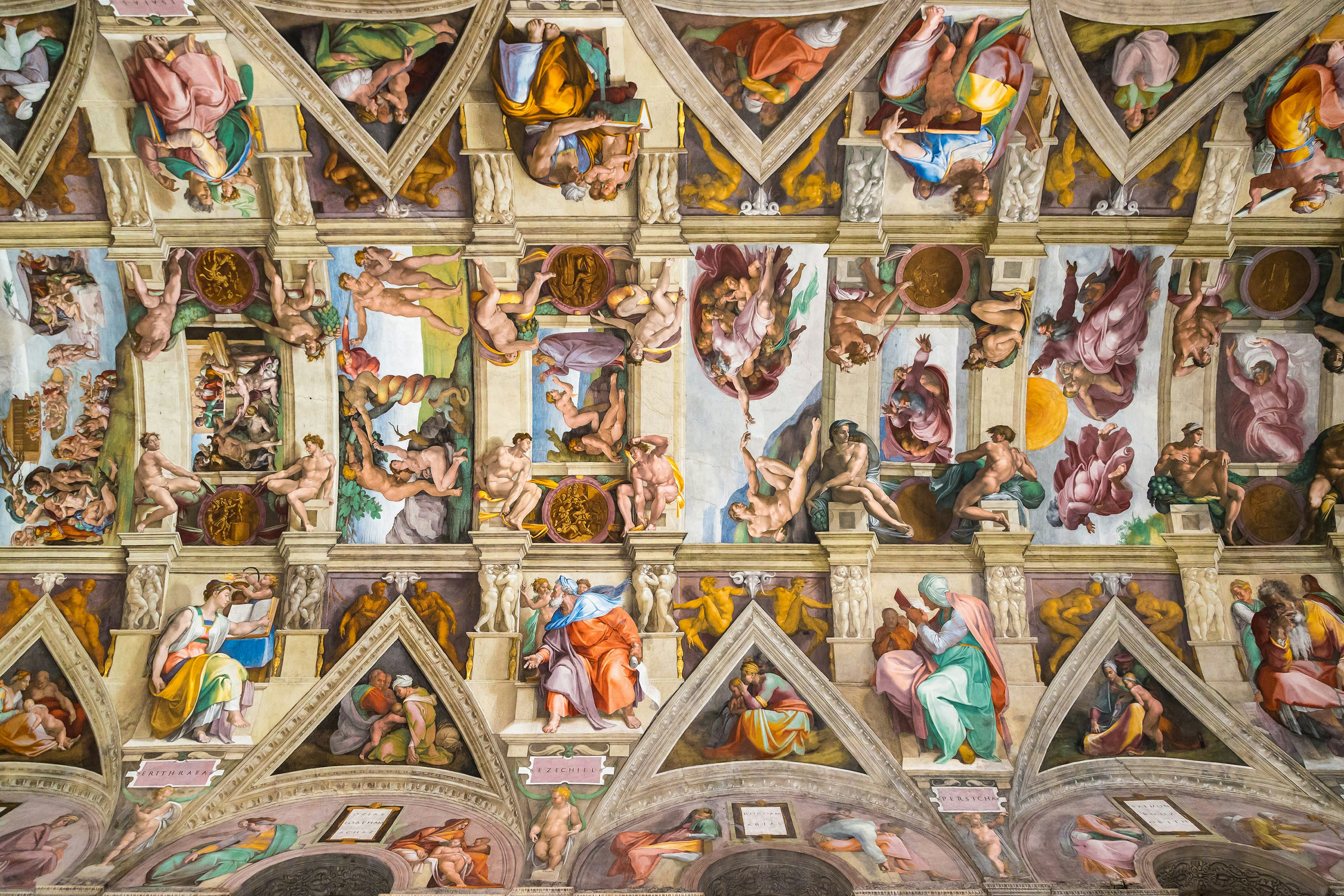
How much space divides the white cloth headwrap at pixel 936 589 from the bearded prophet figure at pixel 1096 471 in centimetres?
183

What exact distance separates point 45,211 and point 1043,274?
39.0ft

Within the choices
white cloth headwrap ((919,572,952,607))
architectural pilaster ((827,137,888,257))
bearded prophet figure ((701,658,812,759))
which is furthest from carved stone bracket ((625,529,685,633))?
architectural pilaster ((827,137,888,257))

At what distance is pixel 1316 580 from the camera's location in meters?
13.4

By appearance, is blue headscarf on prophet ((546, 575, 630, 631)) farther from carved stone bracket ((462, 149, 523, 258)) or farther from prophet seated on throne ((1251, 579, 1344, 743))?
prophet seated on throne ((1251, 579, 1344, 743))

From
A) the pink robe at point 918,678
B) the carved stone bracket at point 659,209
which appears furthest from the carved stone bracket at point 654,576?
the carved stone bracket at point 659,209

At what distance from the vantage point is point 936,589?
44.1ft

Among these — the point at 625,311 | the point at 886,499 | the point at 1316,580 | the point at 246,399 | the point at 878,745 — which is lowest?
the point at 878,745

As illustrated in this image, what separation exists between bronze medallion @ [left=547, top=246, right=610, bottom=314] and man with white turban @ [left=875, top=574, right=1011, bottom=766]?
17.5ft

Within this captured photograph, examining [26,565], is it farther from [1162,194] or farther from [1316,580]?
[1316,580]

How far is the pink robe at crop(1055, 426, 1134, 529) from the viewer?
45.0 feet

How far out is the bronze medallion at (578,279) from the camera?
1316cm

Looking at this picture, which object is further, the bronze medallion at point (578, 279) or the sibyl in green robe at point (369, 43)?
the bronze medallion at point (578, 279)

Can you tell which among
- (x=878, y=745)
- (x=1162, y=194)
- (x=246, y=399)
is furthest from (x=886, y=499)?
(x=246, y=399)

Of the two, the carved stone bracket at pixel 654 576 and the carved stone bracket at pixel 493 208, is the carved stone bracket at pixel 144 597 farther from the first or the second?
the carved stone bracket at pixel 654 576
